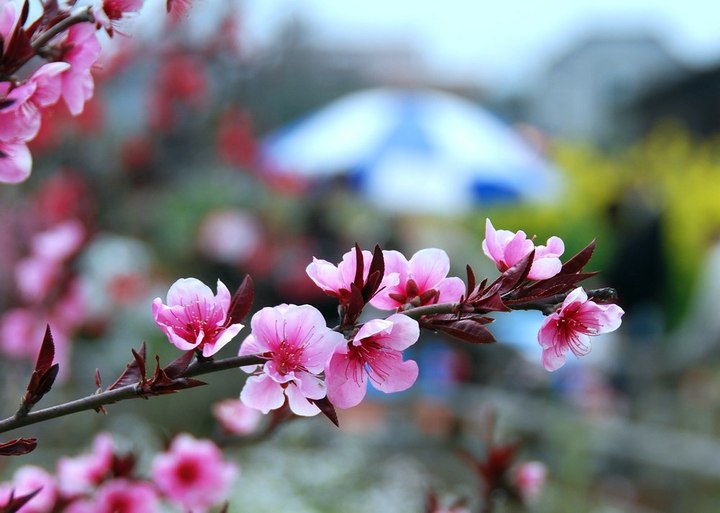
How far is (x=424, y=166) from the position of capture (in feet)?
23.9

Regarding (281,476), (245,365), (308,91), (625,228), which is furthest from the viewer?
(308,91)

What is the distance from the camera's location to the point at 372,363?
82 cm

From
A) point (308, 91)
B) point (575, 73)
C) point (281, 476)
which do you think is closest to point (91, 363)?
point (281, 476)

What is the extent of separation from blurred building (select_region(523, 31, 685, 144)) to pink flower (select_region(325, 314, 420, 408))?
33.0 metres

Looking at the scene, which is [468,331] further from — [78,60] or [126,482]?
[126,482]

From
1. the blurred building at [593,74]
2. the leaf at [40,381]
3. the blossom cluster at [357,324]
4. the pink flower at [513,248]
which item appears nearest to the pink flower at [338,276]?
the blossom cluster at [357,324]

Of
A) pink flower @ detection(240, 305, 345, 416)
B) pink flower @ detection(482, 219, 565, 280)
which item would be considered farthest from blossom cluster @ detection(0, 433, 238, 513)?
pink flower @ detection(482, 219, 565, 280)

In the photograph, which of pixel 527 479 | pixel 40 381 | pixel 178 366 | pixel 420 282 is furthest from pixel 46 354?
pixel 527 479

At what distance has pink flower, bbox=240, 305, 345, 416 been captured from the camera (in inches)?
31.0

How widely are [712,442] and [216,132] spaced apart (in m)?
3.92

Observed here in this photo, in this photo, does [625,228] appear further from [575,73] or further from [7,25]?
[575,73]

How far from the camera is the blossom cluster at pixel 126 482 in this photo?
1376 millimetres

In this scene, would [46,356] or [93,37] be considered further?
[93,37]

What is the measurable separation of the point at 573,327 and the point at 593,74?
35306mm
